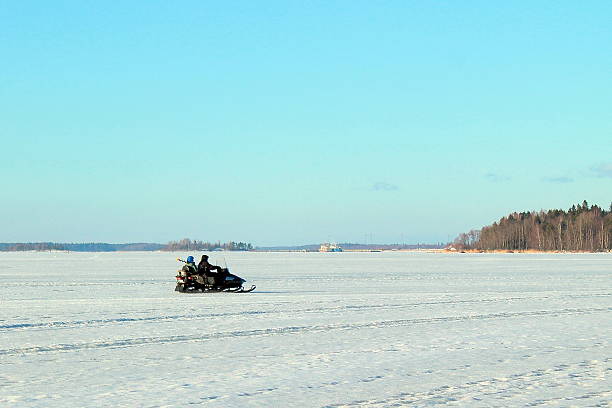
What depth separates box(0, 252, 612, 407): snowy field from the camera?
9.66 metres

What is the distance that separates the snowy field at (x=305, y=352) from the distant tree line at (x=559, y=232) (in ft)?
507

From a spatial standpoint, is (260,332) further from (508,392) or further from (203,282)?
(203,282)

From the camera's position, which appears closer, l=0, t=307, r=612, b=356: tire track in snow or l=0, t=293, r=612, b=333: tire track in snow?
l=0, t=307, r=612, b=356: tire track in snow

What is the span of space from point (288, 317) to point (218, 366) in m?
6.98

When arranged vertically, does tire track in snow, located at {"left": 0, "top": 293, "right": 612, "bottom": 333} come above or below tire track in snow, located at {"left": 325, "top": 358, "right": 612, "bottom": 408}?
above

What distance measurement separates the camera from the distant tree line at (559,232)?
170000 millimetres

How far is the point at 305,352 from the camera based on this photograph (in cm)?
1314

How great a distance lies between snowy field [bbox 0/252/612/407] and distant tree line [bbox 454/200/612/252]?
154 m

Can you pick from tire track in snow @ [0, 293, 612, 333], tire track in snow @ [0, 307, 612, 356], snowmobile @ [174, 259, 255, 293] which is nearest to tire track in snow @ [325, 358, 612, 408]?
tire track in snow @ [0, 307, 612, 356]

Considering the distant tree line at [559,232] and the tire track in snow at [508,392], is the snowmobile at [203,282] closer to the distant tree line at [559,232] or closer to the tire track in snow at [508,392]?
the tire track in snow at [508,392]

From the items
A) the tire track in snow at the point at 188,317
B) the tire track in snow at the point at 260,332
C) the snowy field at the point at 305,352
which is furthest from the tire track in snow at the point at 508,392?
the tire track in snow at the point at 188,317

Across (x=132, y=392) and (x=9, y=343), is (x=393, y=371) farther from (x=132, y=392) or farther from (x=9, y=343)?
(x=9, y=343)

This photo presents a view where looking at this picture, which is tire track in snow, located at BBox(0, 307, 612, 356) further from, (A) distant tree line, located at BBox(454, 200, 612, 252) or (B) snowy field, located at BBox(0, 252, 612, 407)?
A: (A) distant tree line, located at BBox(454, 200, 612, 252)

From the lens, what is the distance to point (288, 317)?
18.7m
